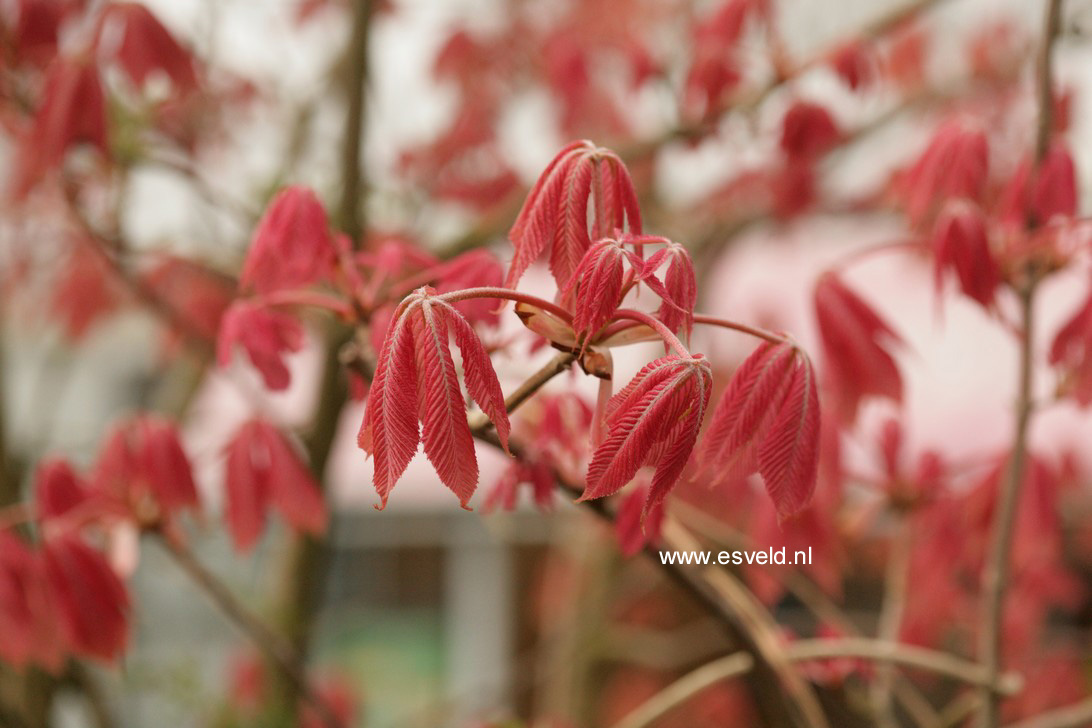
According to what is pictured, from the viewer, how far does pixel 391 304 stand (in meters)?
0.73

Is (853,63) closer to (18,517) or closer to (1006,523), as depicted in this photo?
(1006,523)

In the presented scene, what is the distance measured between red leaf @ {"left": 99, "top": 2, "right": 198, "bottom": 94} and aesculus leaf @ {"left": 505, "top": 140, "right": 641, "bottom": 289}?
0.93m

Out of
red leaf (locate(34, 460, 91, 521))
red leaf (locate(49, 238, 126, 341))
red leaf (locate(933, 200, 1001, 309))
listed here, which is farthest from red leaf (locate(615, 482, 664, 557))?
red leaf (locate(49, 238, 126, 341))

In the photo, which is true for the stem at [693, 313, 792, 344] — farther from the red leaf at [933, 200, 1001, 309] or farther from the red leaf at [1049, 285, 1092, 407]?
the red leaf at [1049, 285, 1092, 407]

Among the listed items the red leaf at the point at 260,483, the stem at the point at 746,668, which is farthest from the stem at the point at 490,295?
the red leaf at the point at 260,483

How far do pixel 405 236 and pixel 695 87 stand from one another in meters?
0.69

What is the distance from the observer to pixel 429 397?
0.48m

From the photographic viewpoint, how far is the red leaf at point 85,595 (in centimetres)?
98

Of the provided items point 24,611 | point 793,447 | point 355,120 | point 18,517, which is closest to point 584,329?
point 793,447

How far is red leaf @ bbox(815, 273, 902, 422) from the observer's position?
35.4 inches

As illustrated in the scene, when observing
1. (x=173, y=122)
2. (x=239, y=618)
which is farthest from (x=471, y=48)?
A: (x=239, y=618)

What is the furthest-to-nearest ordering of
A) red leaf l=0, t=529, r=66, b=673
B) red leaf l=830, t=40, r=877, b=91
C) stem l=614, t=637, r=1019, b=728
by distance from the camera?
red leaf l=830, t=40, r=877, b=91
red leaf l=0, t=529, r=66, b=673
stem l=614, t=637, r=1019, b=728

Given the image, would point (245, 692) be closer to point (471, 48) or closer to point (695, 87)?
point (471, 48)

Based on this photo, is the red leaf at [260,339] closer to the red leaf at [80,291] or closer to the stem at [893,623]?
the stem at [893,623]
